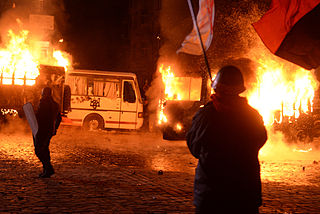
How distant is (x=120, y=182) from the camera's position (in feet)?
26.3

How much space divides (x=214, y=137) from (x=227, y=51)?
18.9 metres

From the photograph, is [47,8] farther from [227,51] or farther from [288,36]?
[288,36]

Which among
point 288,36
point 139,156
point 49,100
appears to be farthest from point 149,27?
point 288,36

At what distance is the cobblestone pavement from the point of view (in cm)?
620

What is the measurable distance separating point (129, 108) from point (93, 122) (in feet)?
5.99

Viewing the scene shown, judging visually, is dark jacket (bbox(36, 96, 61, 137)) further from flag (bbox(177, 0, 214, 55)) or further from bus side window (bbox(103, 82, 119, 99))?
bus side window (bbox(103, 82, 119, 99))

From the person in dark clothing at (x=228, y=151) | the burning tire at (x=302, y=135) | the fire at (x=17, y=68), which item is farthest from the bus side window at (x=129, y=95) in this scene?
the person in dark clothing at (x=228, y=151)

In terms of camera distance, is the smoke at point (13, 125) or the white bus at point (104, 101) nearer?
the white bus at point (104, 101)

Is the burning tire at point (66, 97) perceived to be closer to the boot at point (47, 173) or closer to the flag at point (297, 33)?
the boot at point (47, 173)

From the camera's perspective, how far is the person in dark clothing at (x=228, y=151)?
3312 mm

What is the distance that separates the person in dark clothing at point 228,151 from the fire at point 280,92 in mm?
13271

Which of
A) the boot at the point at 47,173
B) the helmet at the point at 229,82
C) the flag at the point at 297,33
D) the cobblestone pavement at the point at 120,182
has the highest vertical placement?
the flag at the point at 297,33

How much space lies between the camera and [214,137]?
3.35 metres

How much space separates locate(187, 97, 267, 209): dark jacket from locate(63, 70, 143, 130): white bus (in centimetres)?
1633
